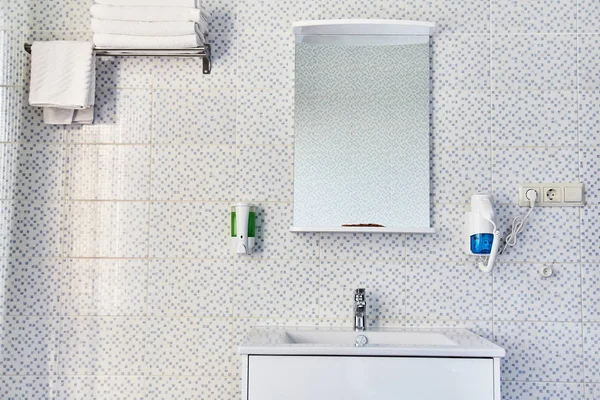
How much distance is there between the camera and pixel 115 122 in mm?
2100

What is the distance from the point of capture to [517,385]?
2.02 m

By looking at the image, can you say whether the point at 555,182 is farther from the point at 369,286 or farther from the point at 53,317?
the point at 53,317

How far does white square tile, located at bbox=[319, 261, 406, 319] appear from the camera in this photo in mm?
2059

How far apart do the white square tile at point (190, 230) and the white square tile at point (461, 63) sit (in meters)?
0.92

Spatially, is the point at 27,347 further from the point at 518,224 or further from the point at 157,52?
the point at 518,224

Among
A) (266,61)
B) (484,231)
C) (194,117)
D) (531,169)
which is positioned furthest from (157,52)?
(531,169)

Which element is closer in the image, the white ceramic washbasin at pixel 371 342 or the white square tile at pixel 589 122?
the white ceramic washbasin at pixel 371 342

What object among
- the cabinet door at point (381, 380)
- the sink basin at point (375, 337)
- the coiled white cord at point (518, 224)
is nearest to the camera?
the cabinet door at point (381, 380)

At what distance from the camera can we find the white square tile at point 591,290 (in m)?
2.04

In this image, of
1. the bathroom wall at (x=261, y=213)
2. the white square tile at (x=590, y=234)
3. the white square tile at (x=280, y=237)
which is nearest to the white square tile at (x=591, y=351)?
the bathroom wall at (x=261, y=213)

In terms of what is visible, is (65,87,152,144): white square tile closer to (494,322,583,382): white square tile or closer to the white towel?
the white towel

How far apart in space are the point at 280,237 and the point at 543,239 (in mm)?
942

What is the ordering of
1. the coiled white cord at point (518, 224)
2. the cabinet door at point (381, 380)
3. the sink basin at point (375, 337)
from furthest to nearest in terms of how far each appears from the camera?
the coiled white cord at point (518, 224) → the sink basin at point (375, 337) → the cabinet door at point (381, 380)

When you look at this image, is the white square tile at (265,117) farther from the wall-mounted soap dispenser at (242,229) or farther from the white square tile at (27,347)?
the white square tile at (27,347)
